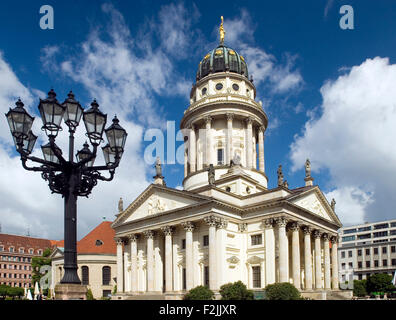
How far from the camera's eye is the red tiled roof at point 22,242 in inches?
4454

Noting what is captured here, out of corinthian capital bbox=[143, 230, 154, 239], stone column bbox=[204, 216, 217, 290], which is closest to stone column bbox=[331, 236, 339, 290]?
stone column bbox=[204, 216, 217, 290]

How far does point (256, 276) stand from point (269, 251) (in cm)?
381

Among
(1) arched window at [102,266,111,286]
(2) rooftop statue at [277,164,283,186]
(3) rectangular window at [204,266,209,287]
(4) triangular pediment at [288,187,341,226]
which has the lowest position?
(1) arched window at [102,266,111,286]

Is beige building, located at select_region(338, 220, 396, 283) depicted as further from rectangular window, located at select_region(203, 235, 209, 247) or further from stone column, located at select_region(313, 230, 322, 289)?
rectangular window, located at select_region(203, 235, 209, 247)

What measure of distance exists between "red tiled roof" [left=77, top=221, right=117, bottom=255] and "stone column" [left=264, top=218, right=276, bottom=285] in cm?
3812

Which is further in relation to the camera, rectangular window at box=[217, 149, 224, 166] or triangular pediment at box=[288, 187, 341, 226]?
rectangular window at box=[217, 149, 224, 166]

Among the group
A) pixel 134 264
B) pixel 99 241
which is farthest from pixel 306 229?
pixel 99 241

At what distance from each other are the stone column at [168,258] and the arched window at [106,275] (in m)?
27.9

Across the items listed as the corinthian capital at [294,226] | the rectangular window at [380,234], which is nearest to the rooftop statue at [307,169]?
the corinthian capital at [294,226]

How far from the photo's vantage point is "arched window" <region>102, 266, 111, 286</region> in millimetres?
71938

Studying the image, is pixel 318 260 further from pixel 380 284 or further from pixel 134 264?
pixel 380 284

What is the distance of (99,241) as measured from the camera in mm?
75500

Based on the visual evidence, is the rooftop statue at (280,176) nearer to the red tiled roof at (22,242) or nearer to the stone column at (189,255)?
the stone column at (189,255)
